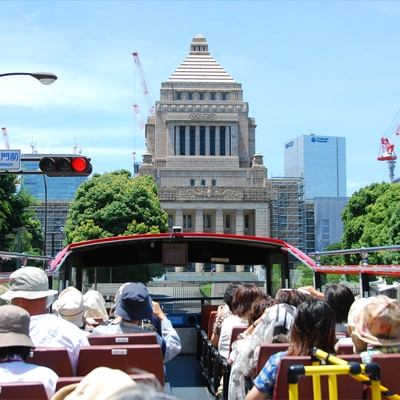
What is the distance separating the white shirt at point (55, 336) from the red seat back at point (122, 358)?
22 centimetres

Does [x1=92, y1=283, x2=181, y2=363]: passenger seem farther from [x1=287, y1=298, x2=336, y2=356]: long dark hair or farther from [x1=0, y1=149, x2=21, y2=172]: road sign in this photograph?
[x1=0, y1=149, x2=21, y2=172]: road sign

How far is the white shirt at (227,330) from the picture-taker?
7938 mm

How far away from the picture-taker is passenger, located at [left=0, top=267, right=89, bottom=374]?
553 cm

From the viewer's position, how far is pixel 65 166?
13.7 m

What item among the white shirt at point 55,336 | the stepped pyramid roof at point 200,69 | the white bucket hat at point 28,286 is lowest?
the white shirt at point 55,336

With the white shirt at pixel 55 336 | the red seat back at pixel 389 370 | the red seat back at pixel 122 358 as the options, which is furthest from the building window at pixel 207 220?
the red seat back at pixel 389 370

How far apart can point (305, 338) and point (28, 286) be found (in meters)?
2.60

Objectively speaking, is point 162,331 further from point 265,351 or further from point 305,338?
point 305,338

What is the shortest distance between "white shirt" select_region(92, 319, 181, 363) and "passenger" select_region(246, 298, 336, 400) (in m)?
1.57

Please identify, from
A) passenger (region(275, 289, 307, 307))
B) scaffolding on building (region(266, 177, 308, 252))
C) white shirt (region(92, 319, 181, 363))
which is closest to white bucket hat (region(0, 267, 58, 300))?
white shirt (region(92, 319, 181, 363))

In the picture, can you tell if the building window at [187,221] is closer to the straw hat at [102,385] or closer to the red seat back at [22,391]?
the red seat back at [22,391]

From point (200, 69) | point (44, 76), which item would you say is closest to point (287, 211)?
point (200, 69)

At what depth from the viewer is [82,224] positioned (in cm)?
5344

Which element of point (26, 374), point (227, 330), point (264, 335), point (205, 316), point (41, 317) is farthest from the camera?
point (205, 316)
